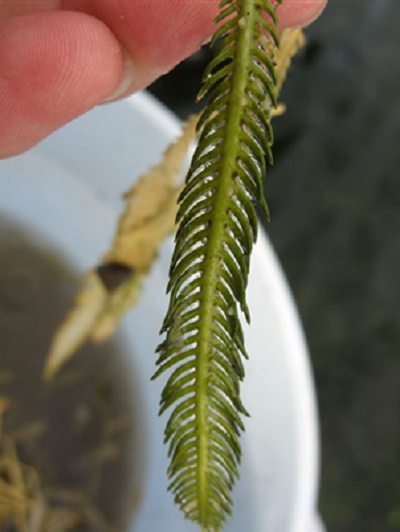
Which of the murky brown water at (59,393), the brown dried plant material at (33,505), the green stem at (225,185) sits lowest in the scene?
the green stem at (225,185)

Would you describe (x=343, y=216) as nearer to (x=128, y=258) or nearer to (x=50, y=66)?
(x=128, y=258)

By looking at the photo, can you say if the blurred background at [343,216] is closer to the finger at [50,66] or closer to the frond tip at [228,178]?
the finger at [50,66]

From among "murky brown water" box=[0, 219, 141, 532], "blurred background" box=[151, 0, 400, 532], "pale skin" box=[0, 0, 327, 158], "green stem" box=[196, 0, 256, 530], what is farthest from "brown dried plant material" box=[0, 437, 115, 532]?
"green stem" box=[196, 0, 256, 530]

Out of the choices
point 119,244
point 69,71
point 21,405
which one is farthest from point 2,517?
point 69,71

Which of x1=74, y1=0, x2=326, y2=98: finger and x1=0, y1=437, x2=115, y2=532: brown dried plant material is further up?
x1=74, y1=0, x2=326, y2=98: finger

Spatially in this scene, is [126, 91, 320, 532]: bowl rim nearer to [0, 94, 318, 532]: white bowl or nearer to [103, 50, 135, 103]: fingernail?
[0, 94, 318, 532]: white bowl

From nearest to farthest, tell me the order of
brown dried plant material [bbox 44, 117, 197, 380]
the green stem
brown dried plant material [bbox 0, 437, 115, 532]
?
the green stem, brown dried plant material [bbox 44, 117, 197, 380], brown dried plant material [bbox 0, 437, 115, 532]

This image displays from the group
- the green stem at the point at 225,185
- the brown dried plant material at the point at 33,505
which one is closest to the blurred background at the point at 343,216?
the brown dried plant material at the point at 33,505
